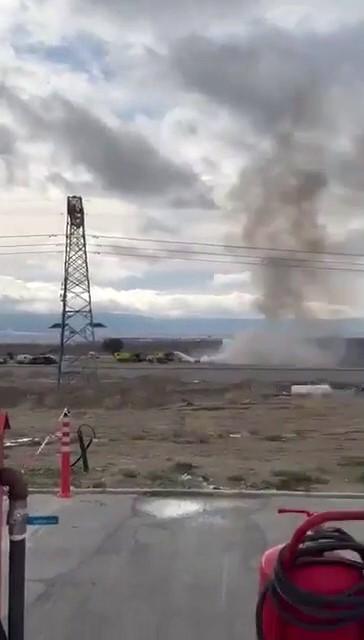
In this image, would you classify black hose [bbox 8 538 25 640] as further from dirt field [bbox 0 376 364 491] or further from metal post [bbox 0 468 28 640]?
dirt field [bbox 0 376 364 491]

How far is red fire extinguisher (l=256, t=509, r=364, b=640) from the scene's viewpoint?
111 inches

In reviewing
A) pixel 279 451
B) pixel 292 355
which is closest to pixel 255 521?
pixel 279 451

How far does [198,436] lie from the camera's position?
20.6 m

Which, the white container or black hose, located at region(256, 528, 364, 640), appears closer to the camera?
black hose, located at region(256, 528, 364, 640)

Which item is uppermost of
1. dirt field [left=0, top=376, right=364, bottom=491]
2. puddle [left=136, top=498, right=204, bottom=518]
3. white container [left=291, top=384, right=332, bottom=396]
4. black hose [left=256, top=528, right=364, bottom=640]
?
black hose [left=256, top=528, right=364, bottom=640]

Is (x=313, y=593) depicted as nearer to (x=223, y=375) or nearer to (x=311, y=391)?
(x=311, y=391)

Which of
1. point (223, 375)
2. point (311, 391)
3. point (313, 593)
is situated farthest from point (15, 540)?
point (223, 375)

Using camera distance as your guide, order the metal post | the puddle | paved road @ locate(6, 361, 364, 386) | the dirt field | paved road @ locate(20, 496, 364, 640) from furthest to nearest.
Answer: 1. paved road @ locate(6, 361, 364, 386)
2. the dirt field
3. the puddle
4. paved road @ locate(20, 496, 364, 640)
5. the metal post

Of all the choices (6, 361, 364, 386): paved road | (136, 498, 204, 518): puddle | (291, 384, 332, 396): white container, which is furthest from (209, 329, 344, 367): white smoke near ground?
(136, 498, 204, 518): puddle

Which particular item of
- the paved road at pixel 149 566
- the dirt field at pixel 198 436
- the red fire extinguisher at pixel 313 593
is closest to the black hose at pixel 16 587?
the red fire extinguisher at pixel 313 593

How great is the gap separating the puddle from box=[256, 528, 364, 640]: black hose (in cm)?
535

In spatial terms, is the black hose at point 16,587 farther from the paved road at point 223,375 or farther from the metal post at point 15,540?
the paved road at point 223,375

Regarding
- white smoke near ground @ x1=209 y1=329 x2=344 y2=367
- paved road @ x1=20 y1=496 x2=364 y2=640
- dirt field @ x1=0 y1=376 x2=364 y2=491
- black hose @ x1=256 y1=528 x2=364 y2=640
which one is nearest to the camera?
black hose @ x1=256 y1=528 x2=364 y2=640

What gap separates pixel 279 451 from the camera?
56.9ft
